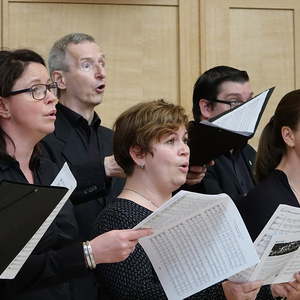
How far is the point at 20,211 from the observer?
1.76 m

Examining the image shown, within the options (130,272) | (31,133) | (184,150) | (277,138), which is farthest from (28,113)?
(277,138)

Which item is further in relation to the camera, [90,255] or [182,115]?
[182,115]

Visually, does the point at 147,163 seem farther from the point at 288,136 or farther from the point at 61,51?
the point at 61,51

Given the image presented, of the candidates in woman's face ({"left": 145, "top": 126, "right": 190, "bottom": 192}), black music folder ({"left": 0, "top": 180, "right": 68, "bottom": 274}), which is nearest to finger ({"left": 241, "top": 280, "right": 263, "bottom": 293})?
woman's face ({"left": 145, "top": 126, "right": 190, "bottom": 192})

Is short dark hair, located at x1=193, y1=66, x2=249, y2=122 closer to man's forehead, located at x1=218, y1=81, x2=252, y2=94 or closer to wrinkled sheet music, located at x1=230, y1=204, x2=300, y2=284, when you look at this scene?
man's forehead, located at x1=218, y1=81, x2=252, y2=94

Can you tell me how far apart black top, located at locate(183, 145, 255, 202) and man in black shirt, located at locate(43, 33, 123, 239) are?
34cm

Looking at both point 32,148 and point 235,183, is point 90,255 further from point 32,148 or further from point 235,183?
Answer: point 235,183

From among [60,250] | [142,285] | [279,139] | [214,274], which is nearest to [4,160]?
[60,250]

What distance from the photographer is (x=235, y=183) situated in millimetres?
3156

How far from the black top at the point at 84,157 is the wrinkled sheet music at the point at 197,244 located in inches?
23.0

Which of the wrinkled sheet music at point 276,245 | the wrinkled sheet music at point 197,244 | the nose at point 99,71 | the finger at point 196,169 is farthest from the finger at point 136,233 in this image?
the nose at point 99,71

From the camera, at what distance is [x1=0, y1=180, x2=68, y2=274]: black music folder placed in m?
1.72

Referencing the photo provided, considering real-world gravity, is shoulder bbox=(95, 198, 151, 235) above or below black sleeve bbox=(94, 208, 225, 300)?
above

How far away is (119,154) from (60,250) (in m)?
0.43
